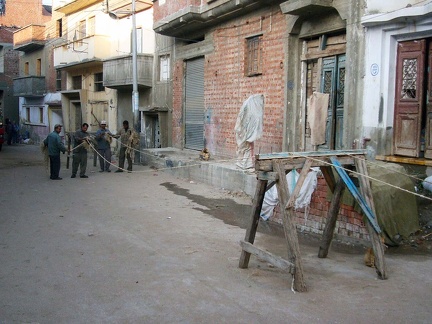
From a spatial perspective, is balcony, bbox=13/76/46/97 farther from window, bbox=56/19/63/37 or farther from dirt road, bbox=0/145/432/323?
dirt road, bbox=0/145/432/323

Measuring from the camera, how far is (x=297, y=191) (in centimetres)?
533

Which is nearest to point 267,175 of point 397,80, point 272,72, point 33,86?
point 397,80

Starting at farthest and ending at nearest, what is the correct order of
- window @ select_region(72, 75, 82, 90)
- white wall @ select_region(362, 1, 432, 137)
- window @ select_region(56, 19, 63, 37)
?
window @ select_region(56, 19, 63, 37)
window @ select_region(72, 75, 82, 90)
white wall @ select_region(362, 1, 432, 137)

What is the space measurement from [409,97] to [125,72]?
1467 cm

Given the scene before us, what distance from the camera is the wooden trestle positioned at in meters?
5.32

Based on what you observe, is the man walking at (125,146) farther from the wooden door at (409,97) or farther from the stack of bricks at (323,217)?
the wooden door at (409,97)

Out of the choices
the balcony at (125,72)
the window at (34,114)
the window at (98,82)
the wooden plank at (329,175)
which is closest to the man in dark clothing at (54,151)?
the balcony at (125,72)

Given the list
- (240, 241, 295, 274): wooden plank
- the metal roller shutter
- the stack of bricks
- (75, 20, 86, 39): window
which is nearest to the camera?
(240, 241, 295, 274): wooden plank

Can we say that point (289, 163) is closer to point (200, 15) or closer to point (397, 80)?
point (397, 80)

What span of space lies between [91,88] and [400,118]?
2156 centimetres

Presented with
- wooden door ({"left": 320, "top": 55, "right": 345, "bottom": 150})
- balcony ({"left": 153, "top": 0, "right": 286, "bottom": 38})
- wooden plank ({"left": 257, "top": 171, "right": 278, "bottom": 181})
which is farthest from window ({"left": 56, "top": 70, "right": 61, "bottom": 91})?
wooden plank ({"left": 257, "top": 171, "right": 278, "bottom": 181})

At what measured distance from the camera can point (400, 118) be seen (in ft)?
31.0

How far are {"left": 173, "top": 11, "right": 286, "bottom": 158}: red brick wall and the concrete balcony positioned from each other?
27.4ft

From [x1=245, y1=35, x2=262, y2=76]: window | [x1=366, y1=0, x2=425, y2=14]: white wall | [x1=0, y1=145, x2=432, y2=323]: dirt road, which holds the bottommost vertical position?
[x1=0, y1=145, x2=432, y2=323]: dirt road
